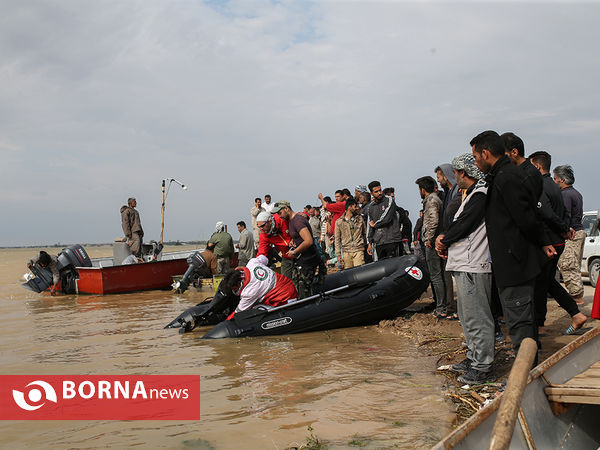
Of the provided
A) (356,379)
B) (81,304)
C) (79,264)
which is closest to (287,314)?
(356,379)

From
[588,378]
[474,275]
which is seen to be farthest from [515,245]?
[588,378]

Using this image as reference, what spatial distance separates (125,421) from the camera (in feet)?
12.8

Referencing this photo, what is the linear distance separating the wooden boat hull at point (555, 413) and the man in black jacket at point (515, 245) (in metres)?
0.34

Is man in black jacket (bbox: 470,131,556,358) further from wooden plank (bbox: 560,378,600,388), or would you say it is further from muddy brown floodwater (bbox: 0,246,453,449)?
muddy brown floodwater (bbox: 0,246,453,449)

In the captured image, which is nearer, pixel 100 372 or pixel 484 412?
pixel 484 412

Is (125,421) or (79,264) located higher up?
(79,264)

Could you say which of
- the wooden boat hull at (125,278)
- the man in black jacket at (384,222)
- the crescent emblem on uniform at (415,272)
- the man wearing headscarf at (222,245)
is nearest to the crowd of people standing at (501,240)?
the crescent emblem on uniform at (415,272)

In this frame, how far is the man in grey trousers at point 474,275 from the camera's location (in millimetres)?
3828

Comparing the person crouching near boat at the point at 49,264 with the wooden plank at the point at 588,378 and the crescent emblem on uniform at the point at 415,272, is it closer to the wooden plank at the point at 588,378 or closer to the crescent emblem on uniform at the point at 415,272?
the crescent emblem on uniform at the point at 415,272

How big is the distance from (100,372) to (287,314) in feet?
7.66

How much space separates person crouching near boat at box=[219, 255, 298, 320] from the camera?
6.73 meters

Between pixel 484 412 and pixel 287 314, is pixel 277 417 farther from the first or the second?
pixel 287 314

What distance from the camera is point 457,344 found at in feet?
18.2

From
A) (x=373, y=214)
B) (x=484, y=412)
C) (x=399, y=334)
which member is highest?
(x=373, y=214)
